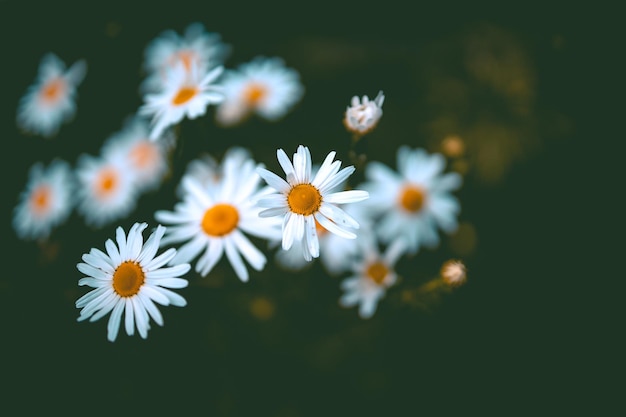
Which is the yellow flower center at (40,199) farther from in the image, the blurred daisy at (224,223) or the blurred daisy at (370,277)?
the blurred daisy at (370,277)

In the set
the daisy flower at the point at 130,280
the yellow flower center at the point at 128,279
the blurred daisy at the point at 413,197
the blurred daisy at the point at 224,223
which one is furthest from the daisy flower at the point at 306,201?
the blurred daisy at the point at 413,197

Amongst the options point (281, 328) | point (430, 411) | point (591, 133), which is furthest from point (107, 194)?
point (591, 133)

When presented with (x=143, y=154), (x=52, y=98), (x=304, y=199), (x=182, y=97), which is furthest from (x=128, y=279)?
(x=52, y=98)

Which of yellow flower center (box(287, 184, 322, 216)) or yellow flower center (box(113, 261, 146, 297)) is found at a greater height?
Result: yellow flower center (box(287, 184, 322, 216))

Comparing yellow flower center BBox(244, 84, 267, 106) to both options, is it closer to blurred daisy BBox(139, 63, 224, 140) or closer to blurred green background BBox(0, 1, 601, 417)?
blurred green background BBox(0, 1, 601, 417)

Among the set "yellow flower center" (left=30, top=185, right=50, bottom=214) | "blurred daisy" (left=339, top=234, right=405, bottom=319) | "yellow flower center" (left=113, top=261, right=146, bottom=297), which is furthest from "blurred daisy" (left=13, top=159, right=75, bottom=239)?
"blurred daisy" (left=339, top=234, right=405, bottom=319)

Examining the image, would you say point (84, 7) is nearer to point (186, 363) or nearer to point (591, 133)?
point (186, 363)
